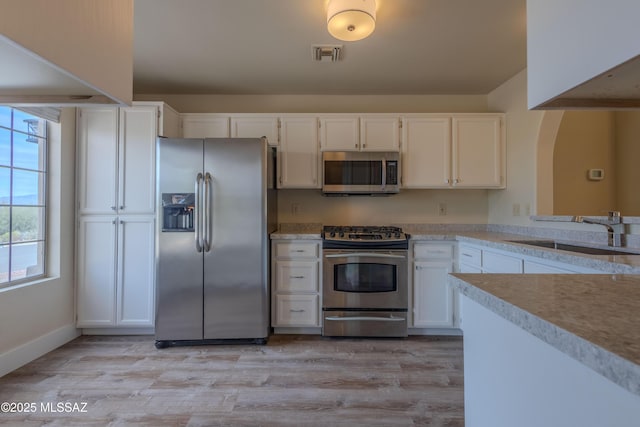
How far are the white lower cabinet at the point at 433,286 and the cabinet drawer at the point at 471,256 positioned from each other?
0.12 m

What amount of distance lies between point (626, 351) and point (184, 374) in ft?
7.91

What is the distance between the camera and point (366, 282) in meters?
2.72

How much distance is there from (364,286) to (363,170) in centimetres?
110

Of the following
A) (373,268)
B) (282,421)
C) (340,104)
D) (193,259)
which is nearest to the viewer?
(282,421)

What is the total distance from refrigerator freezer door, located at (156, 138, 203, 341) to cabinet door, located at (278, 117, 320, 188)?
83cm

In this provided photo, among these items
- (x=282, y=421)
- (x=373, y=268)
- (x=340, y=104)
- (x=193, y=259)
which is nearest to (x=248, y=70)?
(x=340, y=104)

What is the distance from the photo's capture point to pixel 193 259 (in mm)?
2539

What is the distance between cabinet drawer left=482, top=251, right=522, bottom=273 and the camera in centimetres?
196

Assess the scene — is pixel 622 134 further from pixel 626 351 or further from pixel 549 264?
pixel 626 351

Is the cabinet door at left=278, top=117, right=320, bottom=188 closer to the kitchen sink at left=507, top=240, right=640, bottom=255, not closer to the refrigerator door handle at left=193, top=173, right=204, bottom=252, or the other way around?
the refrigerator door handle at left=193, top=173, right=204, bottom=252

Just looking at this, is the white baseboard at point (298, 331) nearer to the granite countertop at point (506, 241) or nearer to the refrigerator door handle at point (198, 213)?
the granite countertop at point (506, 241)

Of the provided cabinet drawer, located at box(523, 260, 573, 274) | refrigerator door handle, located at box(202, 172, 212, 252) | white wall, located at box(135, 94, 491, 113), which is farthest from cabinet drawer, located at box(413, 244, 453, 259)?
refrigerator door handle, located at box(202, 172, 212, 252)

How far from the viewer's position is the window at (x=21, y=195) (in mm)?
2215

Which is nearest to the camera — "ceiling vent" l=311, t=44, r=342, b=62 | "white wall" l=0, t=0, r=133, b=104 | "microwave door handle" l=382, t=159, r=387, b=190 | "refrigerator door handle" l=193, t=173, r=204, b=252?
"white wall" l=0, t=0, r=133, b=104
